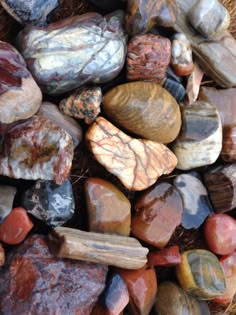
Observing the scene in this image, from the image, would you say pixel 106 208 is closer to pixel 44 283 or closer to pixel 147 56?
pixel 44 283

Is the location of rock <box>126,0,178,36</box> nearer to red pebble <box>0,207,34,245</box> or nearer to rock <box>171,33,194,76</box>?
rock <box>171,33,194,76</box>

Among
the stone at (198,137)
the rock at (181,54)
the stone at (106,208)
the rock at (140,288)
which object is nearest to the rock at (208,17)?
the rock at (181,54)

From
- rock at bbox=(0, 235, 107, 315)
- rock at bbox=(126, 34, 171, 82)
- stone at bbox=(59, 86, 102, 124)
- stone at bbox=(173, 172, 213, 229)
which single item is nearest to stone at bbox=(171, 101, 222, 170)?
stone at bbox=(173, 172, 213, 229)

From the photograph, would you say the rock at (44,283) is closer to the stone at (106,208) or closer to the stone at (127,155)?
the stone at (106,208)

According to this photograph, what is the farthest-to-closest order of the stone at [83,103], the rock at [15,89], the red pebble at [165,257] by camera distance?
the red pebble at [165,257], the stone at [83,103], the rock at [15,89]

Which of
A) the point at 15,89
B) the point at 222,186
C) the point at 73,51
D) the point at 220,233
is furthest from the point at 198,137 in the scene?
the point at 15,89

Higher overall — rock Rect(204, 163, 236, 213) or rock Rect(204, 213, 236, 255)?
rock Rect(204, 163, 236, 213)
